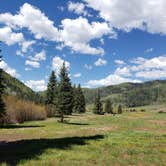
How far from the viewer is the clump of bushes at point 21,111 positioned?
72025mm

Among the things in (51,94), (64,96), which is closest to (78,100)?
(51,94)

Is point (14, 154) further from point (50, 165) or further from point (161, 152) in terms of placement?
point (161, 152)

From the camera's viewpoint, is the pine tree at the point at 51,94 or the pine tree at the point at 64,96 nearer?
the pine tree at the point at 64,96

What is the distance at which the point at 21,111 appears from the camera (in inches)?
3164

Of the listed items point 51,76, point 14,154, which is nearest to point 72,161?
point 14,154

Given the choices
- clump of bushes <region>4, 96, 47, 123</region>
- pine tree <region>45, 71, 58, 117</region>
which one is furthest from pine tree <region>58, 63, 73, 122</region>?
pine tree <region>45, 71, 58, 117</region>

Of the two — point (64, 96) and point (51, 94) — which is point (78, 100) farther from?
point (64, 96)

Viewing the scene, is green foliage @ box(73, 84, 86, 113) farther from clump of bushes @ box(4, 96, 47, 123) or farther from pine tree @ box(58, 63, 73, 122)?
pine tree @ box(58, 63, 73, 122)

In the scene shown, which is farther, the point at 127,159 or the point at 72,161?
the point at 127,159

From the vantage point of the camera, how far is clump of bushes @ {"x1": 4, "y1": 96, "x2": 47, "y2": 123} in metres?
72.0

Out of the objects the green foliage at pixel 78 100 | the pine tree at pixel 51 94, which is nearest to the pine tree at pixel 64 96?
the pine tree at pixel 51 94

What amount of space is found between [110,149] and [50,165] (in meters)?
8.02

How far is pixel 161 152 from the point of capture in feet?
82.5

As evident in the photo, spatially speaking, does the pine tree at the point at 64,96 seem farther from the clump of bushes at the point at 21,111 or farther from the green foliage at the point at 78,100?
the green foliage at the point at 78,100
